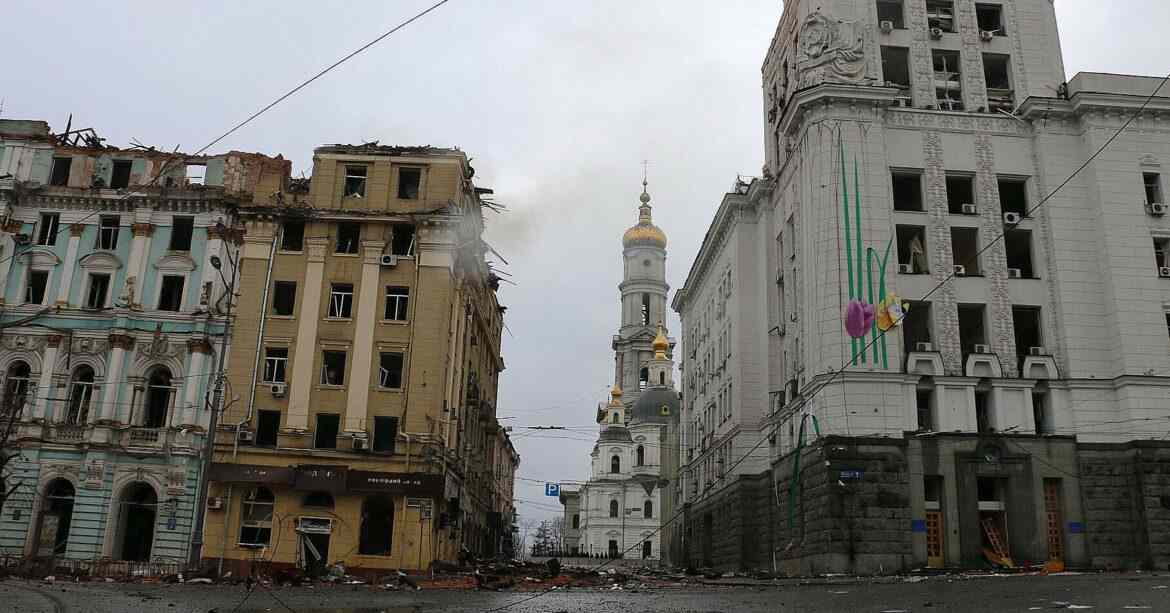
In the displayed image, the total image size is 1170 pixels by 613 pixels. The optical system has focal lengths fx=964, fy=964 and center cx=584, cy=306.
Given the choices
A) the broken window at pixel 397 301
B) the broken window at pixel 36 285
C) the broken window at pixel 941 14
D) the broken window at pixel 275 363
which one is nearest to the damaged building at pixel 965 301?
the broken window at pixel 941 14

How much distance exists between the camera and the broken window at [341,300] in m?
38.6

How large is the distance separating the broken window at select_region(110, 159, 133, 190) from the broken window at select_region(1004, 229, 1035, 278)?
36604 mm

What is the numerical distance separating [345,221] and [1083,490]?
30.3 m

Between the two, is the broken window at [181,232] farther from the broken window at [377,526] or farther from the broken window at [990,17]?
the broken window at [990,17]

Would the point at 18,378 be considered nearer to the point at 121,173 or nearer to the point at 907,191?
the point at 121,173

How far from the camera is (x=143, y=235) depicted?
3947 cm

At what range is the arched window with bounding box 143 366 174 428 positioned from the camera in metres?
38.4

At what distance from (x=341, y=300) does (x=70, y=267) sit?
11.3m

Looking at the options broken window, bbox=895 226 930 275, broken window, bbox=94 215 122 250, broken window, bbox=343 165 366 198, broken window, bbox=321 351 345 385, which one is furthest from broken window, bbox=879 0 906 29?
broken window, bbox=94 215 122 250

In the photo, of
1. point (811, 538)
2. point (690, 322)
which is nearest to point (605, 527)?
point (690, 322)

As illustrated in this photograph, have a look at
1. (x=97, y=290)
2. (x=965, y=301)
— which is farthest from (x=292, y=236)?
(x=965, y=301)

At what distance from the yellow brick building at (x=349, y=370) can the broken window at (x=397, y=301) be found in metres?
0.06

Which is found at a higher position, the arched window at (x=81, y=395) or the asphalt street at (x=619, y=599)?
the arched window at (x=81, y=395)

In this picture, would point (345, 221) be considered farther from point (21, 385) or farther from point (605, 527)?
point (605, 527)
